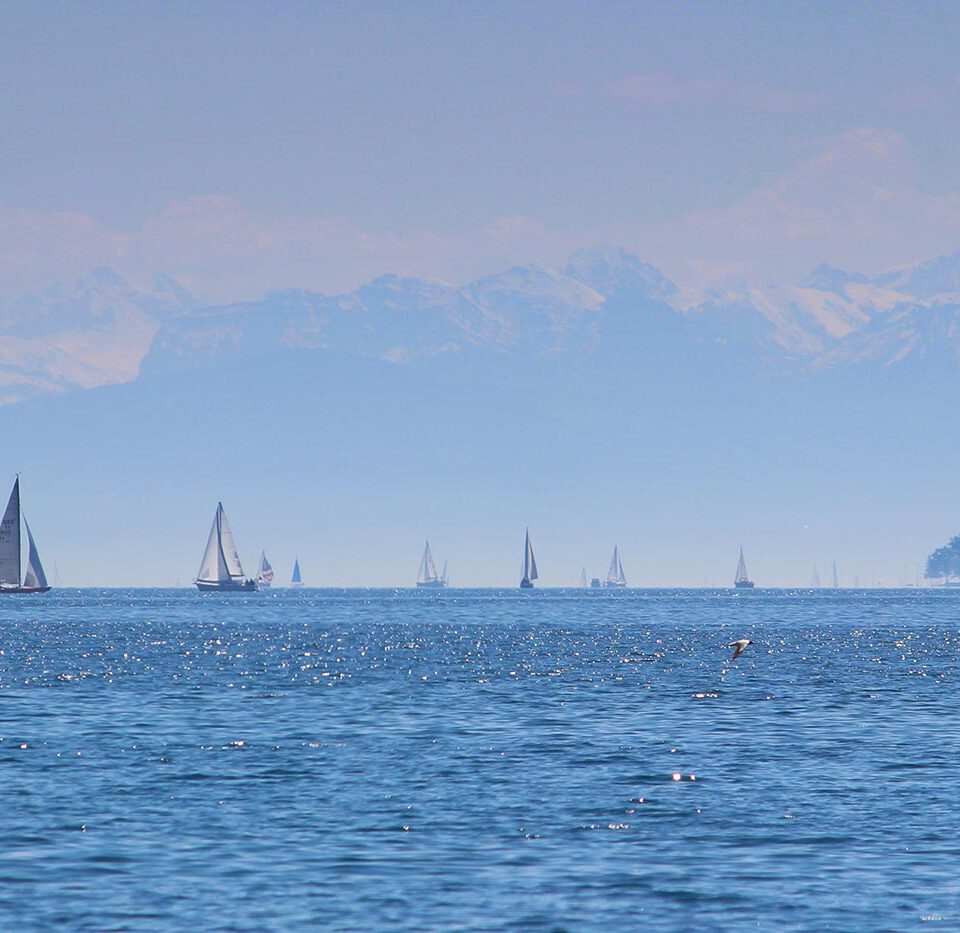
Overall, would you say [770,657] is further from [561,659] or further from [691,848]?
[691,848]

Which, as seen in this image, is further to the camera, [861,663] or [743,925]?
[861,663]

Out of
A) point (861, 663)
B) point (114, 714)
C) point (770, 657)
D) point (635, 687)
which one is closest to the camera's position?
point (114, 714)

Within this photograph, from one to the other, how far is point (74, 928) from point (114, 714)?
40443mm

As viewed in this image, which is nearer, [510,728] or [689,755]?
[689,755]

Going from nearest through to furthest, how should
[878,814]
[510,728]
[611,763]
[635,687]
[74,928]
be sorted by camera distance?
1. [74,928]
2. [878,814]
3. [611,763]
4. [510,728]
5. [635,687]

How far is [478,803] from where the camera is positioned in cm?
4688

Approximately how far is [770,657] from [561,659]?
1431 cm

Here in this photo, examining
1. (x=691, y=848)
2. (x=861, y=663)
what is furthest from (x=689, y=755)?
(x=861, y=663)

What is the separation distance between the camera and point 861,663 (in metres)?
115

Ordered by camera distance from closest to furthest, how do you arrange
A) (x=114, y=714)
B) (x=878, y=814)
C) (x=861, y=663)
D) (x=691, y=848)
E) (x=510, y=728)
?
(x=691, y=848) < (x=878, y=814) < (x=510, y=728) < (x=114, y=714) < (x=861, y=663)

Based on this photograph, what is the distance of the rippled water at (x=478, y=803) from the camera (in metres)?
34.8

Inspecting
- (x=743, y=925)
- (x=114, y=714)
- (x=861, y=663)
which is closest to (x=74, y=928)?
(x=743, y=925)

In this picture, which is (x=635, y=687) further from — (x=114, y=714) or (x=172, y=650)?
(x=172, y=650)

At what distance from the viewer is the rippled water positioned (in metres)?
34.8
